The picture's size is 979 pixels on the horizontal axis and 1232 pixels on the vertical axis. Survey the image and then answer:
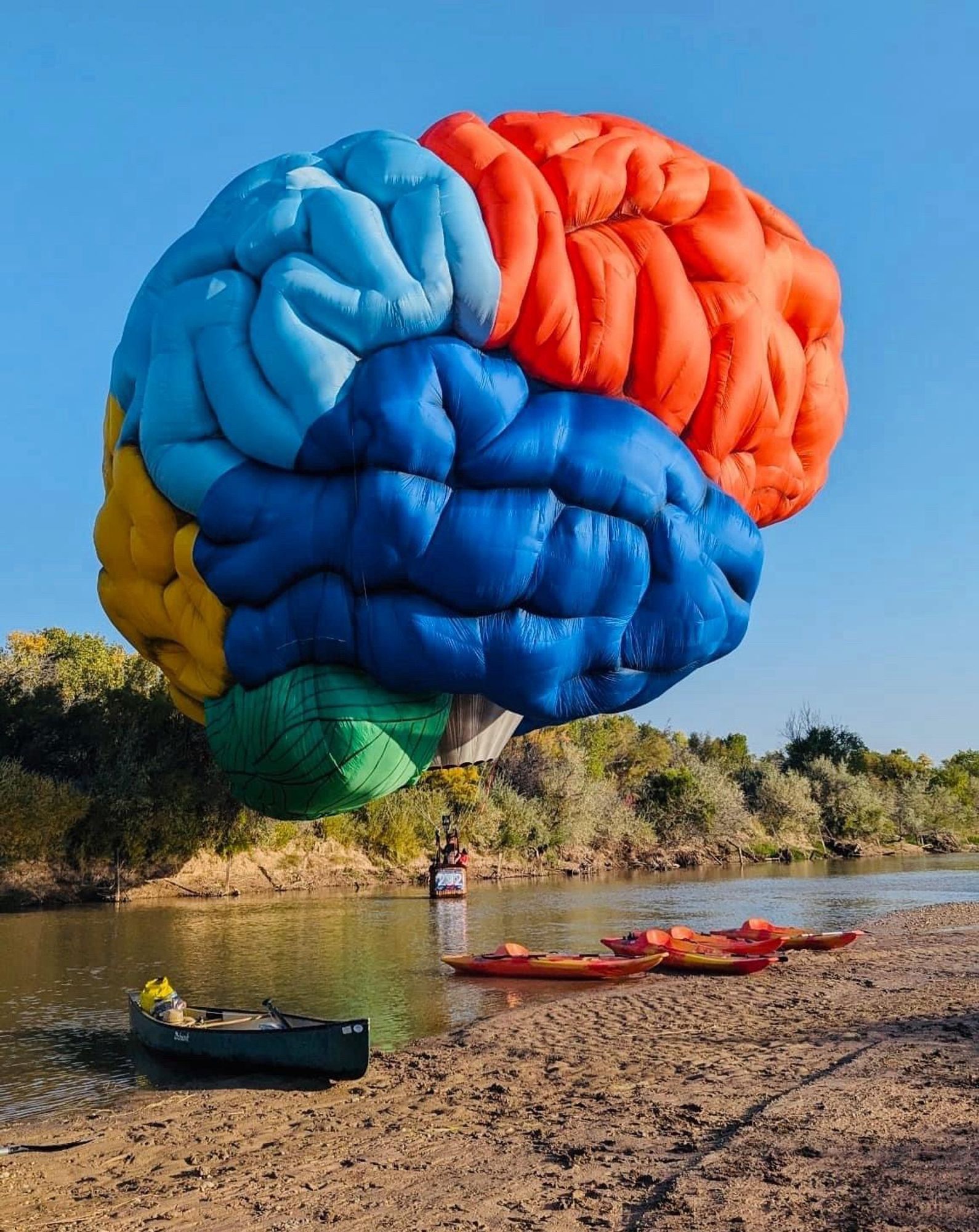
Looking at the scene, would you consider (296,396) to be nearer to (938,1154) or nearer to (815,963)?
(938,1154)

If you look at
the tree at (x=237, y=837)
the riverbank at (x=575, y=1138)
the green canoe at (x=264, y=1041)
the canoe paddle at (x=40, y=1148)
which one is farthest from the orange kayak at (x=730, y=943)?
the tree at (x=237, y=837)

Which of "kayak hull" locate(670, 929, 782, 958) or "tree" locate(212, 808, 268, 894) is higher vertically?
"tree" locate(212, 808, 268, 894)

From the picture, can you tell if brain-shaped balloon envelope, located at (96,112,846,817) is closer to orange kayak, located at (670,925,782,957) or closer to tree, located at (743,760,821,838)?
orange kayak, located at (670,925,782,957)

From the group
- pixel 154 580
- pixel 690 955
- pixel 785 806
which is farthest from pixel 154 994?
pixel 785 806

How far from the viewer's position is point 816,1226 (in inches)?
199

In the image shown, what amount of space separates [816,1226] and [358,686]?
474 cm

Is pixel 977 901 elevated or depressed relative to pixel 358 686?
depressed

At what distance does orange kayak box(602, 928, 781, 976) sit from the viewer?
14.9 m

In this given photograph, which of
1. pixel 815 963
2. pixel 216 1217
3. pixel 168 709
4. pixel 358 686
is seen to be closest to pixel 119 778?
pixel 168 709

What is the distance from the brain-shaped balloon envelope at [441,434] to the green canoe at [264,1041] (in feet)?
6.12

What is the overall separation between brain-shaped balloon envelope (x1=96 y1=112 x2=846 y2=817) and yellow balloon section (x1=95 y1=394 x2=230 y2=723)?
0.04m

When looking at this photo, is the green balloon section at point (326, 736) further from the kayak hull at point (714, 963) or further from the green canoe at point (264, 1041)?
the kayak hull at point (714, 963)

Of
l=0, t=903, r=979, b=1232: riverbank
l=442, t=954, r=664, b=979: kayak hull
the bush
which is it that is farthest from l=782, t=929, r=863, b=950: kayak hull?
the bush

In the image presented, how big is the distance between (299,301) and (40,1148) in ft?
20.2
